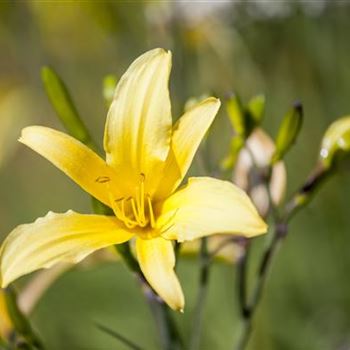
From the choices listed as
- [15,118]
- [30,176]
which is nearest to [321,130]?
[15,118]

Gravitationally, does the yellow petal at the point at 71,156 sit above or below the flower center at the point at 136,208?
above

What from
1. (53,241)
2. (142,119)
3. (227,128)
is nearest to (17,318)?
(53,241)

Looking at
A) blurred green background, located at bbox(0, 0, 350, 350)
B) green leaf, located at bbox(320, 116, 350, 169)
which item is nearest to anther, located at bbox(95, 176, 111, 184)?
green leaf, located at bbox(320, 116, 350, 169)

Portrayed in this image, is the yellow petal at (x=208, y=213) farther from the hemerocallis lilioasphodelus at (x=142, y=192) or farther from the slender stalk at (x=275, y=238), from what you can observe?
the slender stalk at (x=275, y=238)

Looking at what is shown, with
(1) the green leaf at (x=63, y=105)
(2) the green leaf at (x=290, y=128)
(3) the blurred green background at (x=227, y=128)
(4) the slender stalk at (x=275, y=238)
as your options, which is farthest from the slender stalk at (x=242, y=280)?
(3) the blurred green background at (x=227, y=128)

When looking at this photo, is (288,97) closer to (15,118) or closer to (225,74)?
(225,74)

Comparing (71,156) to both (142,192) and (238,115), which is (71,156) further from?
(238,115)

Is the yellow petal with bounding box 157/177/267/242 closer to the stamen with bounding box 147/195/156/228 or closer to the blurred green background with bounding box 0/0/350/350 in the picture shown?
the stamen with bounding box 147/195/156/228
